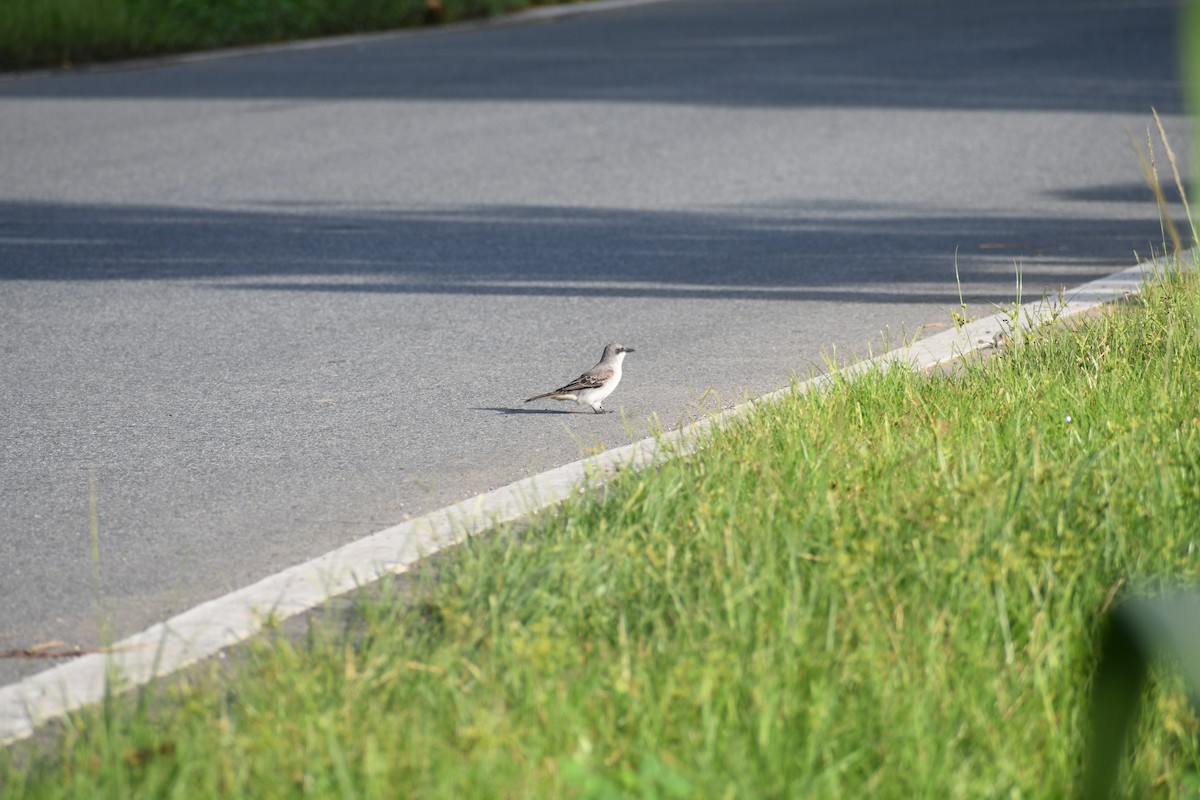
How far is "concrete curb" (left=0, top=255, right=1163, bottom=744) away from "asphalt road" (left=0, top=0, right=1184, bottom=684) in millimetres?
195

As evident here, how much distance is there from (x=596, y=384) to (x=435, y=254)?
3.37m

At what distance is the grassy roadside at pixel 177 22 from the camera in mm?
17406

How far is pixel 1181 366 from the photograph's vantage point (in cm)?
549

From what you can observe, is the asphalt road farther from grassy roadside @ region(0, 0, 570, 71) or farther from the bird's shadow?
grassy roadside @ region(0, 0, 570, 71)

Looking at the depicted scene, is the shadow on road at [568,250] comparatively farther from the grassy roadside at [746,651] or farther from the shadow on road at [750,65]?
the shadow on road at [750,65]

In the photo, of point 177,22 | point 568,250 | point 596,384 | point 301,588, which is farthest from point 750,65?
point 301,588

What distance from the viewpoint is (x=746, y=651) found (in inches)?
133

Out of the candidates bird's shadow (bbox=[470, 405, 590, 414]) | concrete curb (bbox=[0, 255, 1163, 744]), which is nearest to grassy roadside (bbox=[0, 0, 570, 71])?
bird's shadow (bbox=[470, 405, 590, 414])

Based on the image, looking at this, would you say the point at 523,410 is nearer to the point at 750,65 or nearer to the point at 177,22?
the point at 750,65

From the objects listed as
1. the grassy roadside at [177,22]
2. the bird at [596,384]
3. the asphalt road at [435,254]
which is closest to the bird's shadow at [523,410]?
the asphalt road at [435,254]

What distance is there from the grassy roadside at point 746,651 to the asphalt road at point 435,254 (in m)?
0.83

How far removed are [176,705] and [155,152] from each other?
31.9 ft

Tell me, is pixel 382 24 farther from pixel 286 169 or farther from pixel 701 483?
pixel 701 483

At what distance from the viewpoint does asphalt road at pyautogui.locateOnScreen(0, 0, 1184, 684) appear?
16.8ft
